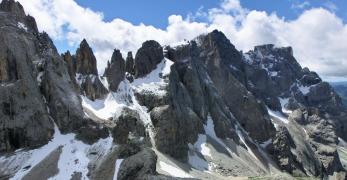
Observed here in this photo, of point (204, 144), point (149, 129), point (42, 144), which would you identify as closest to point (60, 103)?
point (42, 144)

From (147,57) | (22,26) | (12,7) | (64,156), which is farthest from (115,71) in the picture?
(64,156)

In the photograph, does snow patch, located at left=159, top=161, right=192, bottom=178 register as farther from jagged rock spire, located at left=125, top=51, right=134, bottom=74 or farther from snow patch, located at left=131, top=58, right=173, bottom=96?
jagged rock spire, located at left=125, top=51, right=134, bottom=74

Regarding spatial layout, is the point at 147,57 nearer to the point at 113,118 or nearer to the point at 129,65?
the point at 129,65

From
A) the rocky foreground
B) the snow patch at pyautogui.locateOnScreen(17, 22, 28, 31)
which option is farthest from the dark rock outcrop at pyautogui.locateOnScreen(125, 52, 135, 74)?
the snow patch at pyautogui.locateOnScreen(17, 22, 28, 31)

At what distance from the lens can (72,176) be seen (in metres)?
89.1

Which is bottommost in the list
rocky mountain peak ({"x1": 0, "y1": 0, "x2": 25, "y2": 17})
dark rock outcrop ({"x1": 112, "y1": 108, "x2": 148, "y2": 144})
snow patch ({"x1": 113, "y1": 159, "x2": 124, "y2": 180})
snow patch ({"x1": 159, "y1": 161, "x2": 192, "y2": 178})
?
snow patch ({"x1": 159, "y1": 161, "x2": 192, "y2": 178})

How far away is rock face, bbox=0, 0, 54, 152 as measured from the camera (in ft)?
337

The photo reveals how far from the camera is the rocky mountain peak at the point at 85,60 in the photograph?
14438 cm

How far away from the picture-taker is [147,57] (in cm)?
17312

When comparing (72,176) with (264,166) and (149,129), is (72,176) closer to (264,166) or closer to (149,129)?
(149,129)

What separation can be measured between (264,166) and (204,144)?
3287cm

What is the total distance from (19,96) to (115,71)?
4968 centimetres

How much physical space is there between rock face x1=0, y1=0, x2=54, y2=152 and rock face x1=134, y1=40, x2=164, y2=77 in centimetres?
5559

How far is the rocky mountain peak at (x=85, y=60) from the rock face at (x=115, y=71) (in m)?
6.36
